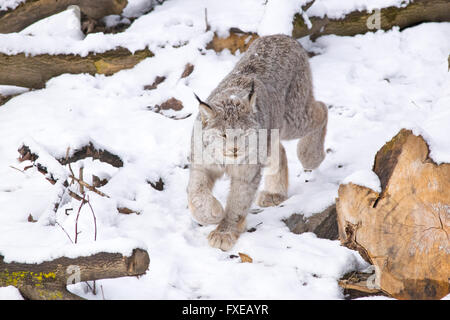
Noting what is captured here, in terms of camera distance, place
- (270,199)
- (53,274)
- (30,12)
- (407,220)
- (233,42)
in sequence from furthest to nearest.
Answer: (233,42)
(30,12)
(270,199)
(407,220)
(53,274)

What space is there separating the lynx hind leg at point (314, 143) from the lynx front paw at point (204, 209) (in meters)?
1.31

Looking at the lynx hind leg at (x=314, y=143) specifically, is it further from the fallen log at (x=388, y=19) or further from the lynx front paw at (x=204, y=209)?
the fallen log at (x=388, y=19)

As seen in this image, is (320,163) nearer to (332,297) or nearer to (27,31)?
(332,297)

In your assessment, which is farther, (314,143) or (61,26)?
(61,26)

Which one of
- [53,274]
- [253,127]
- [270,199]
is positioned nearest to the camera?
[53,274]

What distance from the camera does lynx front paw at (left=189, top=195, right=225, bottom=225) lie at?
12.8 ft

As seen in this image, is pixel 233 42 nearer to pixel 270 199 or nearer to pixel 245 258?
pixel 270 199

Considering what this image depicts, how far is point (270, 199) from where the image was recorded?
4.71 m

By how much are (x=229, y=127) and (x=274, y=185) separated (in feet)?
3.89

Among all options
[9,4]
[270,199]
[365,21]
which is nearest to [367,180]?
[270,199]

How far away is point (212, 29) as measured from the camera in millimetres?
6426

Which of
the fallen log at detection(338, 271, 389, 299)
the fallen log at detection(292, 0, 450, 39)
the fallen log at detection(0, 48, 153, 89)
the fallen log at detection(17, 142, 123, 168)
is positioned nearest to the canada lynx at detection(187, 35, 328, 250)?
the fallen log at detection(17, 142, 123, 168)

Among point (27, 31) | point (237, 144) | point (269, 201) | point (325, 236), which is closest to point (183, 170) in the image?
point (269, 201)

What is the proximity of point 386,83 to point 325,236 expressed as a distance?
2.80m
